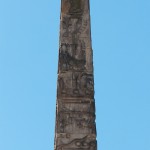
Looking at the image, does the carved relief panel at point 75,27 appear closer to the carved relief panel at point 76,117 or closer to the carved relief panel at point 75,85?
the carved relief panel at point 75,85

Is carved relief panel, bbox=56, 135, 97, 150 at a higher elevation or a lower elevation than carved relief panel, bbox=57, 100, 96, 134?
lower

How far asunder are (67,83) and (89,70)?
1.64ft

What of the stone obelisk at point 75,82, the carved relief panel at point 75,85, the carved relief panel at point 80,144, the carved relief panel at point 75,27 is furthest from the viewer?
the carved relief panel at point 75,27

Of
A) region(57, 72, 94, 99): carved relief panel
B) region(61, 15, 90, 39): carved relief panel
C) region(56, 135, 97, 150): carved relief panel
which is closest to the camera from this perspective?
region(56, 135, 97, 150): carved relief panel

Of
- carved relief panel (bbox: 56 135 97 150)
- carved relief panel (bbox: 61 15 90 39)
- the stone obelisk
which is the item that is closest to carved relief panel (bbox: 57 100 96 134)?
the stone obelisk

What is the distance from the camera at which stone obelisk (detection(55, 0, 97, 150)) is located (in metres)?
10.5

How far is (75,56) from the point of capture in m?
11.3

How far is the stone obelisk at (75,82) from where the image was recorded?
1055 centimetres

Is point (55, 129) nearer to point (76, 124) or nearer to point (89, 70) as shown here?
point (76, 124)

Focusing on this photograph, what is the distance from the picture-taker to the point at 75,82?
36.2 ft

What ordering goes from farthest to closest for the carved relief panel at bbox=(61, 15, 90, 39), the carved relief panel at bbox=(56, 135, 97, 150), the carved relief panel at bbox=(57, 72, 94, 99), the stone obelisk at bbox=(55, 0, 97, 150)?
the carved relief panel at bbox=(61, 15, 90, 39)
the carved relief panel at bbox=(57, 72, 94, 99)
the stone obelisk at bbox=(55, 0, 97, 150)
the carved relief panel at bbox=(56, 135, 97, 150)

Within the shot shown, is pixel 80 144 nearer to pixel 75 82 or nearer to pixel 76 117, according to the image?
pixel 76 117

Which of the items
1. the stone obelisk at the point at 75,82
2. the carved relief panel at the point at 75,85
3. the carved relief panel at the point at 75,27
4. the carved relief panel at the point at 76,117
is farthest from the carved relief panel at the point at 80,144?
the carved relief panel at the point at 75,27

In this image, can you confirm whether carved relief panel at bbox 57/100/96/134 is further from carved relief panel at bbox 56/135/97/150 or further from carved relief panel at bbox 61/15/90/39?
carved relief panel at bbox 61/15/90/39
